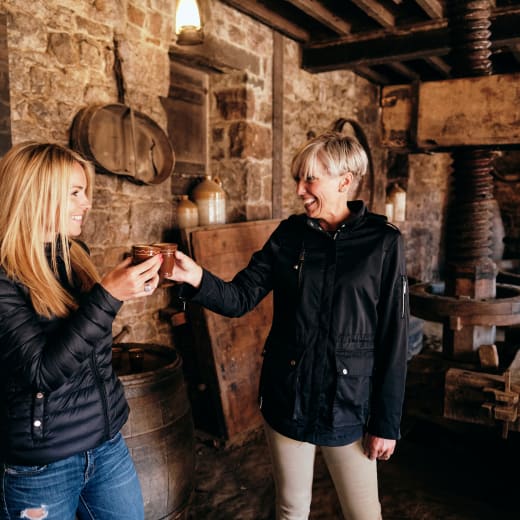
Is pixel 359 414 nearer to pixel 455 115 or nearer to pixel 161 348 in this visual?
pixel 161 348

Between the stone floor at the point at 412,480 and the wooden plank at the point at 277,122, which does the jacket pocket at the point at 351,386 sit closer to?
the stone floor at the point at 412,480

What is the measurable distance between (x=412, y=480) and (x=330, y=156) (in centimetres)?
227

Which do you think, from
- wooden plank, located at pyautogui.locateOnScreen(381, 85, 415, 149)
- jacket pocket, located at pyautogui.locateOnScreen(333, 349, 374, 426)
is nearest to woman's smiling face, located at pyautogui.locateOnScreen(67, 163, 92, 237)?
jacket pocket, located at pyautogui.locateOnScreen(333, 349, 374, 426)

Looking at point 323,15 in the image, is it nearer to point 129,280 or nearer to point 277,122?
point 277,122

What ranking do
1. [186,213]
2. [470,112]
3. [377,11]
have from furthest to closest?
[377,11] → [186,213] → [470,112]

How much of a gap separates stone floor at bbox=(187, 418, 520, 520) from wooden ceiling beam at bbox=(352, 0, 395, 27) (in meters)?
3.19

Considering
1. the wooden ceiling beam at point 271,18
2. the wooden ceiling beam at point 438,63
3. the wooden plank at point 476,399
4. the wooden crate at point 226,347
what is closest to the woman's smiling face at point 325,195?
the wooden plank at point 476,399

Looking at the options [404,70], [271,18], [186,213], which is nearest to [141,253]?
[186,213]

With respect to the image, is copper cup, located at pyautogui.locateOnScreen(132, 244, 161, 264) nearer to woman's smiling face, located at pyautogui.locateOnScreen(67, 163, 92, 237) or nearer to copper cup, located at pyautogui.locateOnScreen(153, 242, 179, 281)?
copper cup, located at pyautogui.locateOnScreen(153, 242, 179, 281)

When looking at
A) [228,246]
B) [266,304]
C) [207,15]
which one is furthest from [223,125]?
[266,304]

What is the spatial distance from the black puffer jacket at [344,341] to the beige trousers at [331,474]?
0.07 meters

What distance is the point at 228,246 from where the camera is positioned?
379cm

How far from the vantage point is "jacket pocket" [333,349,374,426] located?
1781 mm

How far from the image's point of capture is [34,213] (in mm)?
1482
